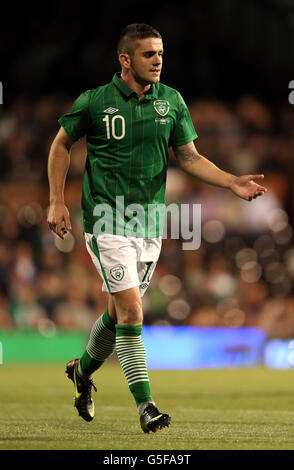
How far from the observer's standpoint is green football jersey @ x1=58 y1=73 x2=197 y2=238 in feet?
18.1

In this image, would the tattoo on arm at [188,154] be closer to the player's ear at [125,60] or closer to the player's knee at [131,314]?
the player's ear at [125,60]

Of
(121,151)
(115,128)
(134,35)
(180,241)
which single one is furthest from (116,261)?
(180,241)

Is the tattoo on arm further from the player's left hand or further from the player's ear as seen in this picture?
the player's ear

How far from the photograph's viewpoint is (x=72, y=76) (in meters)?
18.8

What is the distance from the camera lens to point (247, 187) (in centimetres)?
541

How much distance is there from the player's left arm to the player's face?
52cm

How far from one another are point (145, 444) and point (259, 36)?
14477 millimetres

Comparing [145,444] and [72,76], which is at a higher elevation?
[72,76]

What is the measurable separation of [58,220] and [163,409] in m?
2.36

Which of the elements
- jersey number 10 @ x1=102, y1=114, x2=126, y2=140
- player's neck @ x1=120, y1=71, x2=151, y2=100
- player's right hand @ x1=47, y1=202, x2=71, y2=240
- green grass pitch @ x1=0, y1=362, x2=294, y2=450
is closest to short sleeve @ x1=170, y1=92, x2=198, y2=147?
player's neck @ x1=120, y1=71, x2=151, y2=100

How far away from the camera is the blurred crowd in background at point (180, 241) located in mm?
14016

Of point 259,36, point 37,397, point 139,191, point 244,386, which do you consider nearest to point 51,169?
point 139,191

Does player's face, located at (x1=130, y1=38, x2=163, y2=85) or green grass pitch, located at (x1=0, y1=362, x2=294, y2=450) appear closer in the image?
green grass pitch, located at (x1=0, y1=362, x2=294, y2=450)
